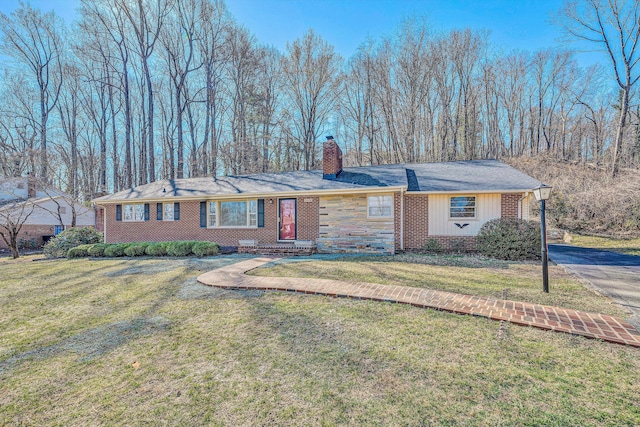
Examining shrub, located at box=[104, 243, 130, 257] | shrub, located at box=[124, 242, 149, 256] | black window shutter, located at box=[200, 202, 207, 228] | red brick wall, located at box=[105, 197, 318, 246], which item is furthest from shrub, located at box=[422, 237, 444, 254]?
shrub, located at box=[104, 243, 130, 257]

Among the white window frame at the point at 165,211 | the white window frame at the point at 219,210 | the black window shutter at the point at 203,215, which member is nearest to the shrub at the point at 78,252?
the white window frame at the point at 165,211

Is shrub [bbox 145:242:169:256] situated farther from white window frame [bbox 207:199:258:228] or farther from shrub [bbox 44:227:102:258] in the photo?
shrub [bbox 44:227:102:258]

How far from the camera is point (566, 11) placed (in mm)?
17062

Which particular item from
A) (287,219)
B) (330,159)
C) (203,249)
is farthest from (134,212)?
(330,159)

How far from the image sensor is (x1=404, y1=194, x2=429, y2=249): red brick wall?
34.8ft

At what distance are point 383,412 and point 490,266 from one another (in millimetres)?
6758

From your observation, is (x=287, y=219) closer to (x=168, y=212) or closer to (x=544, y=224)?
(x=168, y=212)

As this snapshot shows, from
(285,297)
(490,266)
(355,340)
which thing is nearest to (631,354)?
(355,340)

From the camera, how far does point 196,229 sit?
12.9 metres

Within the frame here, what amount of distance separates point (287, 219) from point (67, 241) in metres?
10.8

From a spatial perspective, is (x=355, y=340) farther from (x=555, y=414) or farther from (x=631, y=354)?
→ (x=631, y=354)

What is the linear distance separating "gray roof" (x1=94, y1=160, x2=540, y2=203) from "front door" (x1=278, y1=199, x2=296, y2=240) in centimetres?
56

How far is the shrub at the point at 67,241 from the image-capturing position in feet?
43.9

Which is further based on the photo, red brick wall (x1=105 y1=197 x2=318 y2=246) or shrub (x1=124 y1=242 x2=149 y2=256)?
shrub (x1=124 y1=242 x2=149 y2=256)
